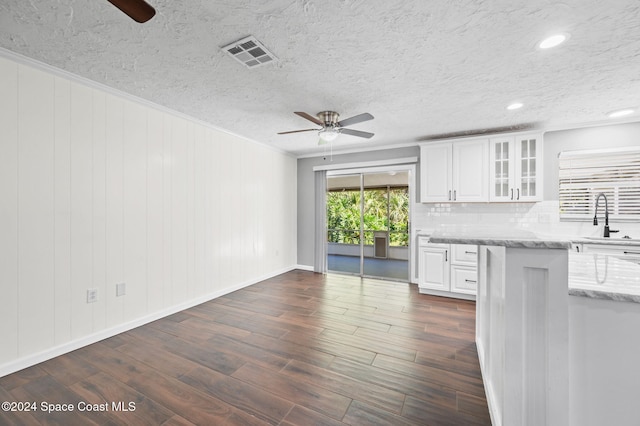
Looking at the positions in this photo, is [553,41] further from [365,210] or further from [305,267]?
[305,267]

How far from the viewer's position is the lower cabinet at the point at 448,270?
3.92 metres

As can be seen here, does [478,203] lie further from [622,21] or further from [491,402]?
[491,402]

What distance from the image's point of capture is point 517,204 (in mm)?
4031

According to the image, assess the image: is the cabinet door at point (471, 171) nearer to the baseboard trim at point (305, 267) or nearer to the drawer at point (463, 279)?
the drawer at point (463, 279)

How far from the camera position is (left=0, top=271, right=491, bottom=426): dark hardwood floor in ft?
5.59

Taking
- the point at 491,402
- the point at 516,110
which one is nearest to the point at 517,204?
the point at 516,110

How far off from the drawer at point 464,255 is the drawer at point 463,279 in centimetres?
8

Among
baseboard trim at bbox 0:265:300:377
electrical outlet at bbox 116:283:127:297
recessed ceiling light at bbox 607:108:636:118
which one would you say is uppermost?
recessed ceiling light at bbox 607:108:636:118

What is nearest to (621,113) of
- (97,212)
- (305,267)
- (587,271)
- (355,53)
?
(587,271)

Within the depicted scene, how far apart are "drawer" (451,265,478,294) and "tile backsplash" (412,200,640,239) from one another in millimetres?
813

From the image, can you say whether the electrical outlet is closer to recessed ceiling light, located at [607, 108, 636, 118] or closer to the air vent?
the air vent

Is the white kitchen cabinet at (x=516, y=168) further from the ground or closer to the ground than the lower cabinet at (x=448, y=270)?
further from the ground

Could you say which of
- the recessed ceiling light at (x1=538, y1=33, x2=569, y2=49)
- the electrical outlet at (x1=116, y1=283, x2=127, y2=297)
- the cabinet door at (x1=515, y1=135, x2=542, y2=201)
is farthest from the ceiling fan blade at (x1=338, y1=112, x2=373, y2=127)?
the electrical outlet at (x1=116, y1=283, x2=127, y2=297)

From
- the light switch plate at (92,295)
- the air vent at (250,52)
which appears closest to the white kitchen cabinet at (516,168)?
the air vent at (250,52)
